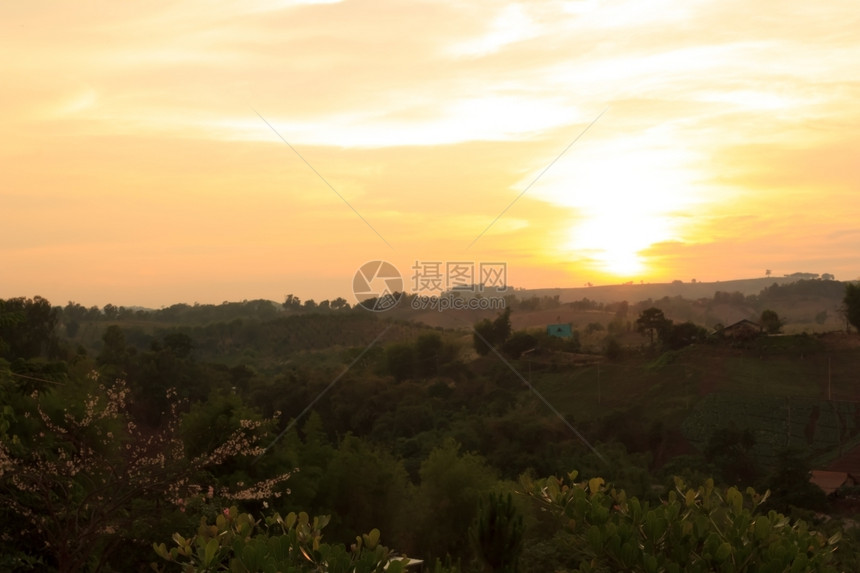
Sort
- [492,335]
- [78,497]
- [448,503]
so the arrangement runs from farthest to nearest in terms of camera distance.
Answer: [492,335] < [448,503] < [78,497]

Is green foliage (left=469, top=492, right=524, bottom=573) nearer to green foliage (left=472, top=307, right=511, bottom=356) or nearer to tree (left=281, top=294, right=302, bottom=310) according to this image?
green foliage (left=472, top=307, right=511, bottom=356)

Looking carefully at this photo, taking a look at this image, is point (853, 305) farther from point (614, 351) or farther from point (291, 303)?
point (291, 303)

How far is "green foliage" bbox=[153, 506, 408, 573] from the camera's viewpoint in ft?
16.7

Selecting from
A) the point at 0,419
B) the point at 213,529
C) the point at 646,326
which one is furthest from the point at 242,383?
the point at 213,529

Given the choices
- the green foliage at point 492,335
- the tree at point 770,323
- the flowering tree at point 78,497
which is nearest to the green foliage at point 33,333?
the green foliage at point 492,335

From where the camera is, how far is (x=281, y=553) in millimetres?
5438

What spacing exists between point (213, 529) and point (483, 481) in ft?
76.2

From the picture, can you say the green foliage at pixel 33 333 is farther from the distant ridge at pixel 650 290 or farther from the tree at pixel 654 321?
the distant ridge at pixel 650 290

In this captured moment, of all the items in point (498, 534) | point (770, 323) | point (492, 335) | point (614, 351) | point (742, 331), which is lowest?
point (498, 534)

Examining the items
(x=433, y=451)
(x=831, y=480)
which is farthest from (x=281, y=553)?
(x=831, y=480)

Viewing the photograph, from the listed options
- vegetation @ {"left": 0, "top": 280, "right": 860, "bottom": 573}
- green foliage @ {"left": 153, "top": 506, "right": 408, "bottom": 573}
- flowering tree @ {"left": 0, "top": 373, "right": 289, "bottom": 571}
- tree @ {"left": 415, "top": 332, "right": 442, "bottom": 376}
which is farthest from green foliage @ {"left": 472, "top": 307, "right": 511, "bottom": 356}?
green foliage @ {"left": 153, "top": 506, "right": 408, "bottom": 573}

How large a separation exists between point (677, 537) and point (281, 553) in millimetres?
2645

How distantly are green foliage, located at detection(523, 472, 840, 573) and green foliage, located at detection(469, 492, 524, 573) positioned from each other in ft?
27.4

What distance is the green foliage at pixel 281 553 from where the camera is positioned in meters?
5.09
